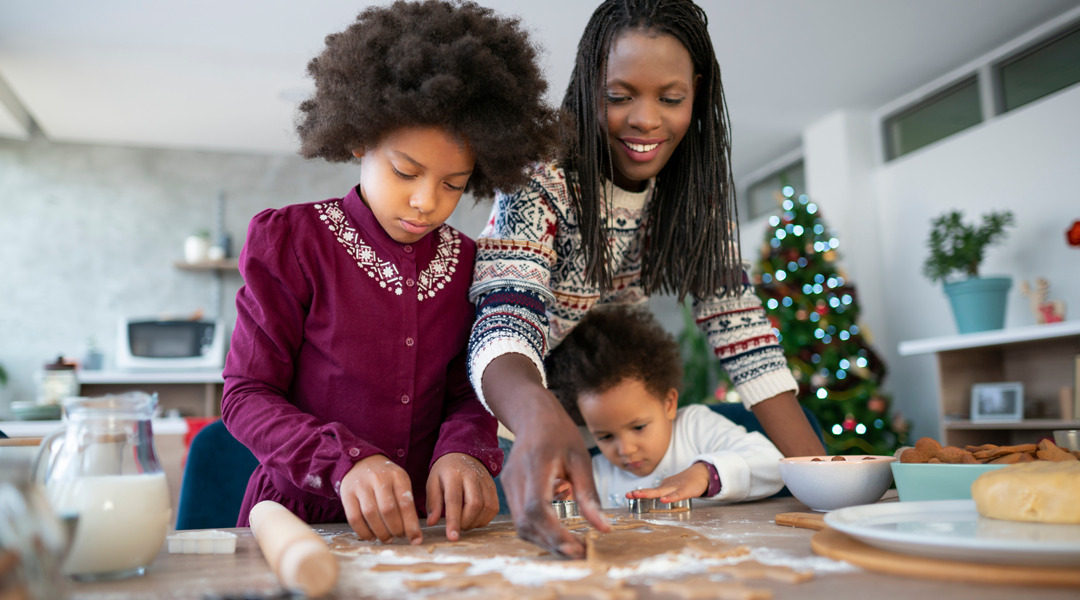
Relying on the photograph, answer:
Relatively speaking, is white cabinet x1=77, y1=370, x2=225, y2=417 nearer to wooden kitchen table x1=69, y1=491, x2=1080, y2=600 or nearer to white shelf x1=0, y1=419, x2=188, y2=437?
white shelf x1=0, y1=419, x2=188, y2=437

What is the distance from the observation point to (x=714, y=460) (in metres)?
1.22

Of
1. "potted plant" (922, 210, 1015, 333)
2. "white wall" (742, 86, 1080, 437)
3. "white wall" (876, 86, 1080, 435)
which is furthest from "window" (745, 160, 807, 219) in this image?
"potted plant" (922, 210, 1015, 333)

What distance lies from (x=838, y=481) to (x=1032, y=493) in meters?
0.30

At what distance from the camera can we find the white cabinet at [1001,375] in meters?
3.94

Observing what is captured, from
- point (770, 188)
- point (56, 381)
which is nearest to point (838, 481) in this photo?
point (56, 381)

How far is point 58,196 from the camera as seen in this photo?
5.89 metres

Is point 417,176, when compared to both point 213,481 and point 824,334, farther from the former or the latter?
point 824,334

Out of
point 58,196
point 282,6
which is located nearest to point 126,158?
point 58,196

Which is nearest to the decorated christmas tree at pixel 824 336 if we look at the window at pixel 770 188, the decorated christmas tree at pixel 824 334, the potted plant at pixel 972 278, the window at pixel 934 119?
the decorated christmas tree at pixel 824 334

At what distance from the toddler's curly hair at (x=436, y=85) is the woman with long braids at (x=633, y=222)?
0.14 metres

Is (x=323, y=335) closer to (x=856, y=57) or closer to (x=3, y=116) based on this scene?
(x=856, y=57)

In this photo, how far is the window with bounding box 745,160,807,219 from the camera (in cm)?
626

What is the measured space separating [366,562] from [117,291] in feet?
20.0

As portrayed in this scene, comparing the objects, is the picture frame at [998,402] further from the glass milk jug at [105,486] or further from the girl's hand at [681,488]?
the glass milk jug at [105,486]
